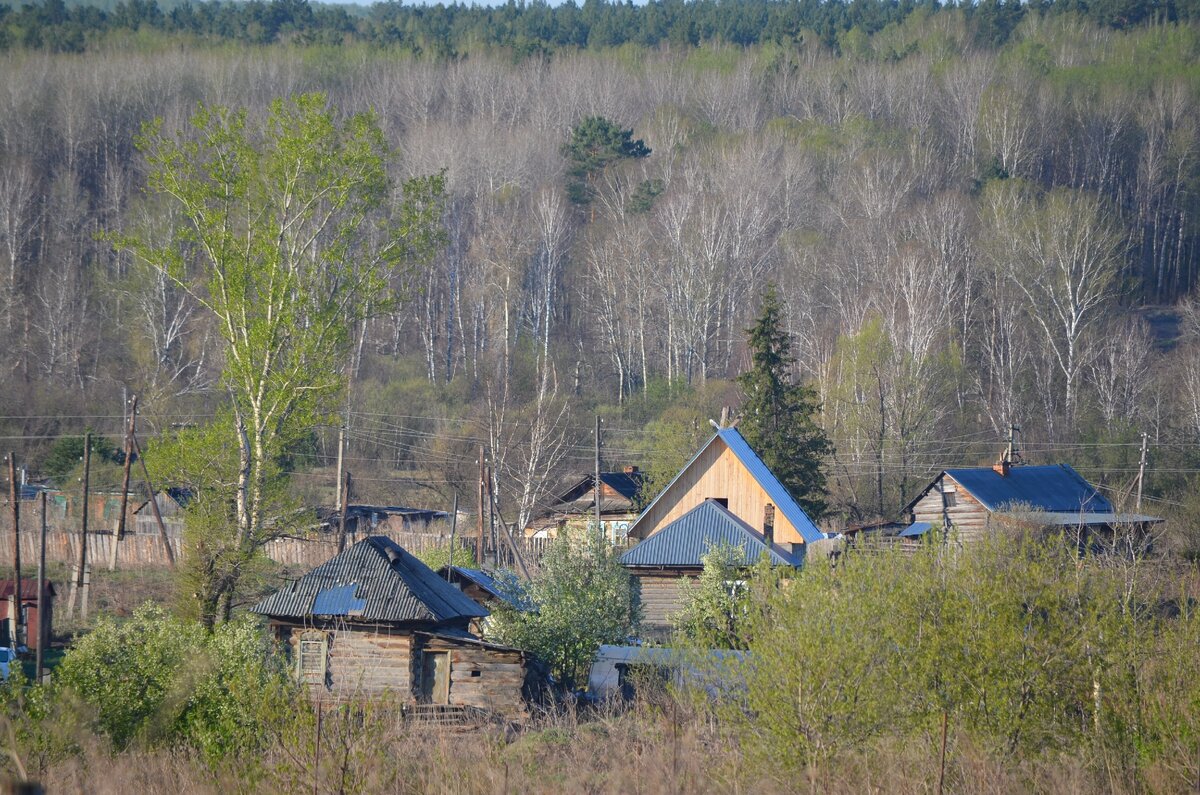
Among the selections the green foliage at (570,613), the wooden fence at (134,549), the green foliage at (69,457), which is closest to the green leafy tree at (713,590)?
the green foliage at (570,613)

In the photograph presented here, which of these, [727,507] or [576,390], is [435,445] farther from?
[727,507]

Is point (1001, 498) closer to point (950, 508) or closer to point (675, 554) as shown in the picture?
point (950, 508)

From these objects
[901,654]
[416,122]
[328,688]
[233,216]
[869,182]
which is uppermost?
[416,122]

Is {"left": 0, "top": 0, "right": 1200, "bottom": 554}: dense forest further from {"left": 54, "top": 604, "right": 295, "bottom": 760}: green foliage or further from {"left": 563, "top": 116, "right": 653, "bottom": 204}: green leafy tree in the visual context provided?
{"left": 54, "top": 604, "right": 295, "bottom": 760}: green foliage

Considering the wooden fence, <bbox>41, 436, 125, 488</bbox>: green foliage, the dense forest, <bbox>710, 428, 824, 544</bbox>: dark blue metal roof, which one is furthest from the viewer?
the dense forest

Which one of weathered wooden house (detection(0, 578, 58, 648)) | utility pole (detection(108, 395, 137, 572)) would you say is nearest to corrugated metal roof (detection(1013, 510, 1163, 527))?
utility pole (detection(108, 395, 137, 572))

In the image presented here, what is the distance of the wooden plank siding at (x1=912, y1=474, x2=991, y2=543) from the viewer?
40.9 meters

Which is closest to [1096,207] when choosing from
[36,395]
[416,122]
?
[416,122]

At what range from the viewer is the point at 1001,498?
40.7 metres

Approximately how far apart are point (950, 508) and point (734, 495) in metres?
9.58

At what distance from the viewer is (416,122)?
78.4 m

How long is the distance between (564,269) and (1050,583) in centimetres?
5584

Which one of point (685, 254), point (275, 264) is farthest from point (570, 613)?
point (685, 254)

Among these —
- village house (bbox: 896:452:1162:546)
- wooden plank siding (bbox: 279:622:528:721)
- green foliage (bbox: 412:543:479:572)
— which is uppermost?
village house (bbox: 896:452:1162:546)
